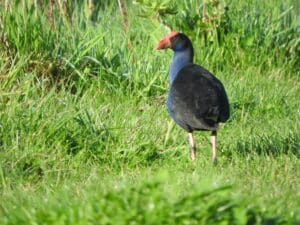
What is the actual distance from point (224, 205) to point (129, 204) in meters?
0.48

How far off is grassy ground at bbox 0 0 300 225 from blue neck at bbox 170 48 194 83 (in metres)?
0.42

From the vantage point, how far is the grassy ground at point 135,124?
17.5ft

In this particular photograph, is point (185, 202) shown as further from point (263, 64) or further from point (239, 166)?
point (263, 64)

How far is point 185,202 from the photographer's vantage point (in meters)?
5.23

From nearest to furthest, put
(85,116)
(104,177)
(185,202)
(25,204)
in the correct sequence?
(185,202), (25,204), (104,177), (85,116)

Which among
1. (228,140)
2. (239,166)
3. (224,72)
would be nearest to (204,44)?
(224,72)

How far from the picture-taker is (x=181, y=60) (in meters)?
8.24

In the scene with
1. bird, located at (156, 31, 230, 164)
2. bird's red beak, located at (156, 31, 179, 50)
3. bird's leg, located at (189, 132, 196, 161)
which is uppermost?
bird's red beak, located at (156, 31, 179, 50)

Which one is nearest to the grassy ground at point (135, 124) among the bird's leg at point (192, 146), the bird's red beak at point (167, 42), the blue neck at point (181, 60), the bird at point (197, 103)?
the bird's leg at point (192, 146)

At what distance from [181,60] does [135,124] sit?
0.71 metres

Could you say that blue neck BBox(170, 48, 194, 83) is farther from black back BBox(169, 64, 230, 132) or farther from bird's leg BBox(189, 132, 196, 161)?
bird's leg BBox(189, 132, 196, 161)

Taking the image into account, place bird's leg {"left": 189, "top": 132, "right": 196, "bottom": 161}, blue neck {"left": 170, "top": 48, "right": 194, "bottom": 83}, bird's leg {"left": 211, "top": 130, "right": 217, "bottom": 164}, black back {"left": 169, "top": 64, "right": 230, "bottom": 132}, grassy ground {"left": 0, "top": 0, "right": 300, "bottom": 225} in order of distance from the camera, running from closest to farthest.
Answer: grassy ground {"left": 0, "top": 0, "right": 300, "bottom": 225}
black back {"left": 169, "top": 64, "right": 230, "bottom": 132}
bird's leg {"left": 211, "top": 130, "right": 217, "bottom": 164}
bird's leg {"left": 189, "top": 132, "right": 196, "bottom": 161}
blue neck {"left": 170, "top": 48, "right": 194, "bottom": 83}

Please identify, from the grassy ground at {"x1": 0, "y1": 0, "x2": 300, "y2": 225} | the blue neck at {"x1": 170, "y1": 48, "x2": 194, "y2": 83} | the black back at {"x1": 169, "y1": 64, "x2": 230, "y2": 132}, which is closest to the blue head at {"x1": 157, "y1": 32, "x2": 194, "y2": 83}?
the blue neck at {"x1": 170, "y1": 48, "x2": 194, "y2": 83}

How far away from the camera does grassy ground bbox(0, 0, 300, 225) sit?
5332mm
